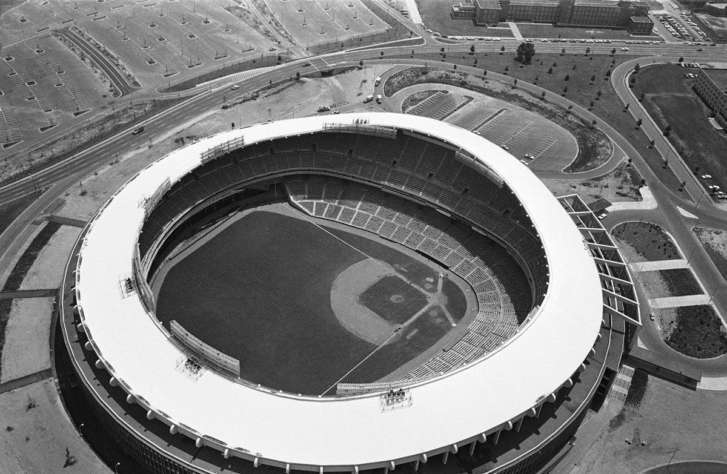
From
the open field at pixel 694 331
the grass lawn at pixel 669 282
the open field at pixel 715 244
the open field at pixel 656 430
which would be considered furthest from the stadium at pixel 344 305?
the open field at pixel 715 244

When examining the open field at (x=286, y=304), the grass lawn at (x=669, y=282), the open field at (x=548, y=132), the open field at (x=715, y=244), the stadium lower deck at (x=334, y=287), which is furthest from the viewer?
the open field at (x=548, y=132)

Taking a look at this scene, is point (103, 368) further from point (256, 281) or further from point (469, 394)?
point (469, 394)

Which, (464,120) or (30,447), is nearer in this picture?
(30,447)

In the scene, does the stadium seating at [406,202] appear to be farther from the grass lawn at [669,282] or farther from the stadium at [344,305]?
the grass lawn at [669,282]

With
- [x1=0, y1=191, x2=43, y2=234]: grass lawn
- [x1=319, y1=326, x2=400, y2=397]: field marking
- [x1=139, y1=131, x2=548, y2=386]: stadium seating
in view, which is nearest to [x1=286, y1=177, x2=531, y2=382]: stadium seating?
[x1=139, y1=131, x2=548, y2=386]: stadium seating

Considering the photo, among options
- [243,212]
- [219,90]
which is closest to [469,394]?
[243,212]

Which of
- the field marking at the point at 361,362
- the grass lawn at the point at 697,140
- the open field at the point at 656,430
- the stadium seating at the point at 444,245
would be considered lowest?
the field marking at the point at 361,362

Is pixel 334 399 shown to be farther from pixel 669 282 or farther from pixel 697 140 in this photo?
pixel 697 140
